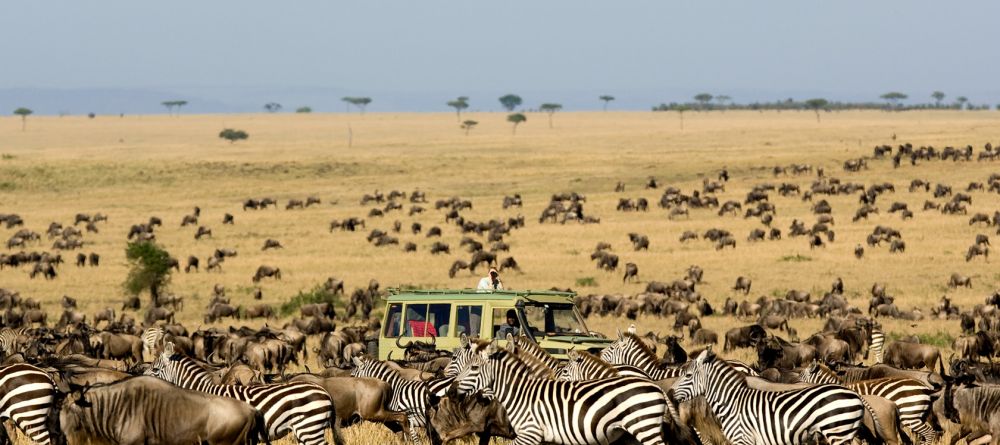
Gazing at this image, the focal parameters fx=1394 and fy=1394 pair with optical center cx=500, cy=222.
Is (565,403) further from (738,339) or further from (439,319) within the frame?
(738,339)

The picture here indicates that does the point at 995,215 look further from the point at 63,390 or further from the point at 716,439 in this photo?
the point at 63,390

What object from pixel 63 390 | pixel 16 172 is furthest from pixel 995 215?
pixel 16 172

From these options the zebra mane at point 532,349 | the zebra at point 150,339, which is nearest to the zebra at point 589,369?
the zebra mane at point 532,349

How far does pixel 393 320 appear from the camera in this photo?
1964 centimetres

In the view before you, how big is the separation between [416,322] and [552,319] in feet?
6.49

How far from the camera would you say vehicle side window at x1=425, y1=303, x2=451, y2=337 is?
1902 cm

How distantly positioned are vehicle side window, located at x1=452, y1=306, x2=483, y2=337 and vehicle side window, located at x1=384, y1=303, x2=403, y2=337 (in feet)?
3.52

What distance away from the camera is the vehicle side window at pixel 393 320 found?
64.1 ft

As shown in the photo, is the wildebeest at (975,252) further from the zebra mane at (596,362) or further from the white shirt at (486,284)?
the zebra mane at (596,362)

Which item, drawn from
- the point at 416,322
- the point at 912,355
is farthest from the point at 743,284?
the point at 416,322

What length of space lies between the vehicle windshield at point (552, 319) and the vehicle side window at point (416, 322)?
158 cm

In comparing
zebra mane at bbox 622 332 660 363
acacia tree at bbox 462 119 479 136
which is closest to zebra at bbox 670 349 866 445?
zebra mane at bbox 622 332 660 363

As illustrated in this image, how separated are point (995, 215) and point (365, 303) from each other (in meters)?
28.4

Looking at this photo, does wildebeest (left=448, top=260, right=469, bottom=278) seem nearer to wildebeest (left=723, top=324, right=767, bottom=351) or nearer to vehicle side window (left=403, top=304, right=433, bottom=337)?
wildebeest (left=723, top=324, right=767, bottom=351)
